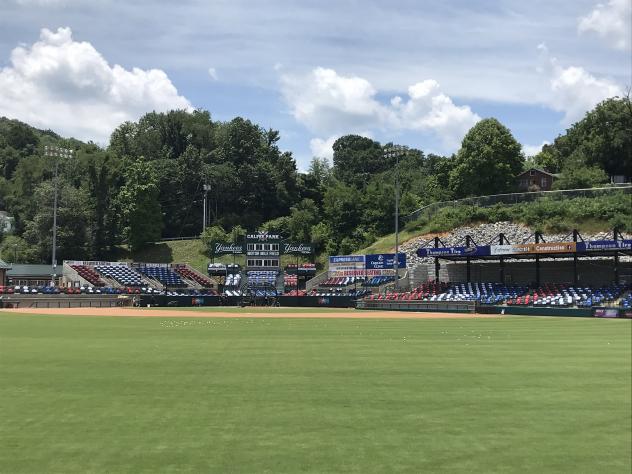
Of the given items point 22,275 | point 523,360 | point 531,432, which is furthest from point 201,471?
point 22,275

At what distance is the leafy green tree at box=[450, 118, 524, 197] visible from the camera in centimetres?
9069

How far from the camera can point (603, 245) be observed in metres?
48.9

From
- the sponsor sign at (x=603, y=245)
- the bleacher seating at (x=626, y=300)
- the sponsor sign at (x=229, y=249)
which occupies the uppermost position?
the sponsor sign at (x=229, y=249)

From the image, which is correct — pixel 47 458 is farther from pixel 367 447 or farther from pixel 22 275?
pixel 22 275

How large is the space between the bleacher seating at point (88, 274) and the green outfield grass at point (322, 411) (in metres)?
60.6

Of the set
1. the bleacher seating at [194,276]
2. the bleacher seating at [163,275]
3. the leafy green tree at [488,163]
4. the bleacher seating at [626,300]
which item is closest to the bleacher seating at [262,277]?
the bleacher seating at [163,275]

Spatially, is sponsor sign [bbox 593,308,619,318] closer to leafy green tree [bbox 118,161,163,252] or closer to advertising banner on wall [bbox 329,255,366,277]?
advertising banner on wall [bbox 329,255,366,277]

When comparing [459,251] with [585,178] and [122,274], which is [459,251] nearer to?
[585,178]

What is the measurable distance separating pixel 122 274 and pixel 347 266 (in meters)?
29.2

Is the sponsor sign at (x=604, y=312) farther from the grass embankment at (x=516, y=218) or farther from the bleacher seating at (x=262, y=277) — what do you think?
→ the bleacher seating at (x=262, y=277)

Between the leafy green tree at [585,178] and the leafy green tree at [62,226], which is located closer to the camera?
the leafy green tree at [585,178]

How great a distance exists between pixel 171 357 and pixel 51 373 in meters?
4.02

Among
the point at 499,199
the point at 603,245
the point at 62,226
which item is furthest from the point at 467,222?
the point at 62,226

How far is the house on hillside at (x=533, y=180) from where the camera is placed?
3405 inches
